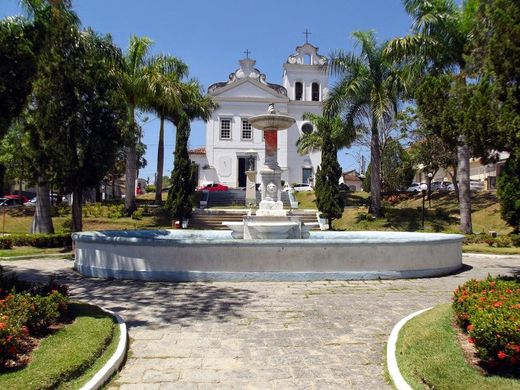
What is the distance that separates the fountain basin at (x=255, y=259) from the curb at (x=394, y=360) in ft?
11.6

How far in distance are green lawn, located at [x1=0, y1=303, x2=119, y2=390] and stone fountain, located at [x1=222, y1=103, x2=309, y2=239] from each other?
6881 millimetres

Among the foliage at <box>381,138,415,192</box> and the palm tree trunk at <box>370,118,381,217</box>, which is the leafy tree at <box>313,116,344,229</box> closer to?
the palm tree trunk at <box>370,118,381,217</box>

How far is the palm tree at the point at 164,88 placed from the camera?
83.2 feet

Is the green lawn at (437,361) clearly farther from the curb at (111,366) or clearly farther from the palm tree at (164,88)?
the palm tree at (164,88)

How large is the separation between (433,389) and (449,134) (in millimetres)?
5376

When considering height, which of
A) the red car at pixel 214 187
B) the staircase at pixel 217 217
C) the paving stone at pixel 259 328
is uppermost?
the red car at pixel 214 187

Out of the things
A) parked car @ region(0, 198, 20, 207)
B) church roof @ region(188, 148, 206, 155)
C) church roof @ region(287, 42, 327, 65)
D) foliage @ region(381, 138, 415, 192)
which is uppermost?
church roof @ region(287, 42, 327, 65)

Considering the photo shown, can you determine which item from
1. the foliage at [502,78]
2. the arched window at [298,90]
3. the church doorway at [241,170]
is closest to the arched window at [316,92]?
the arched window at [298,90]

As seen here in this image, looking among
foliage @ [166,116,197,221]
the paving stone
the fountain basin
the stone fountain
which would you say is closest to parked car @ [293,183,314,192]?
foliage @ [166,116,197,221]

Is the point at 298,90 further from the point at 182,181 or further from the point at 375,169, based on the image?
the point at 182,181

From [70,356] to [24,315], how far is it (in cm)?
94

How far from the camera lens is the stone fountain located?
42.0 ft

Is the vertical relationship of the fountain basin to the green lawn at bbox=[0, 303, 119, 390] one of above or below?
above

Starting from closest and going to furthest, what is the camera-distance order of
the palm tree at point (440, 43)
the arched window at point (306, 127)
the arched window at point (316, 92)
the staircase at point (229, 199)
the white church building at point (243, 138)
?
the palm tree at point (440, 43) → the staircase at point (229, 199) → the white church building at point (243, 138) → the arched window at point (306, 127) → the arched window at point (316, 92)
